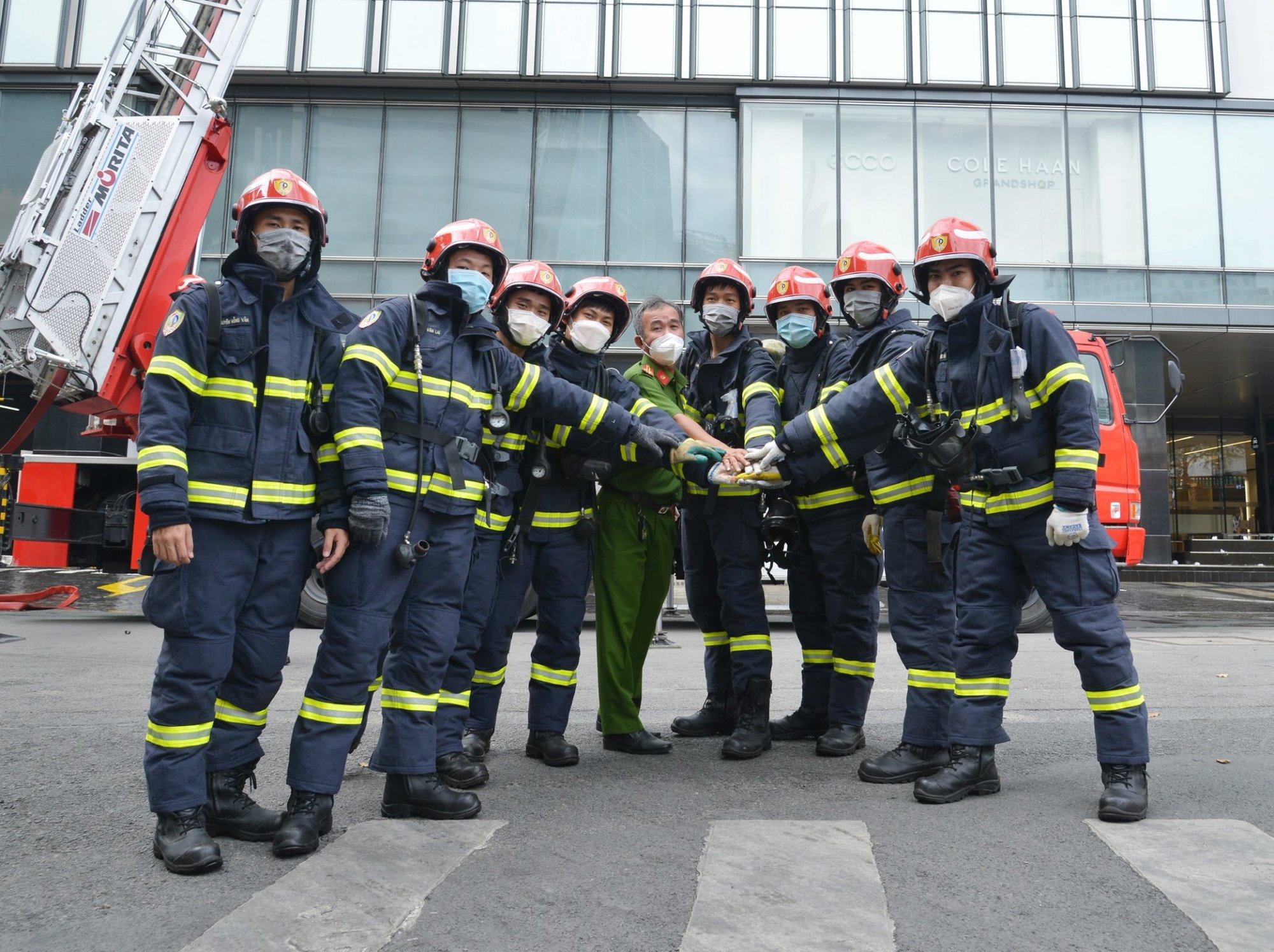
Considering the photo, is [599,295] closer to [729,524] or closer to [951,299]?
[729,524]

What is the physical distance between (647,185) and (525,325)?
15.3 meters

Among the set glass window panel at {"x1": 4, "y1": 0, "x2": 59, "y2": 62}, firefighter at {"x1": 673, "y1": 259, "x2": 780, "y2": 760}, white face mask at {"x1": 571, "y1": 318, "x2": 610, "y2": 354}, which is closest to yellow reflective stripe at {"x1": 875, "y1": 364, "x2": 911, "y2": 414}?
firefighter at {"x1": 673, "y1": 259, "x2": 780, "y2": 760}

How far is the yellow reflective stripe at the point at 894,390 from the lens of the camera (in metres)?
4.23

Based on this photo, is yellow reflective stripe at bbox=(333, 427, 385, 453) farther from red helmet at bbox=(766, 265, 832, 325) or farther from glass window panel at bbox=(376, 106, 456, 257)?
glass window panel at bbox=(376, 106, 456, 257)

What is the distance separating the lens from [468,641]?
13.1 ft

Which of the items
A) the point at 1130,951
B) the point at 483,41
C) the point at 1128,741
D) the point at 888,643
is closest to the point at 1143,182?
the point at 483,41

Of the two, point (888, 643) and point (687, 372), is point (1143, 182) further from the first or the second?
point (687, 372)

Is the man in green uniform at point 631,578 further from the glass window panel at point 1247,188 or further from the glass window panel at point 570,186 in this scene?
the glass window panel at point 1247,188

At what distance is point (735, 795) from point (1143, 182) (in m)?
19.2

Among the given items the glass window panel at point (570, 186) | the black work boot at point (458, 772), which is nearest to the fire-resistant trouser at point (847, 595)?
the black work boot at point (458, 772)

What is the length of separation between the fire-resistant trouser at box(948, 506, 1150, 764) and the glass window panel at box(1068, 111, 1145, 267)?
56.0 feet

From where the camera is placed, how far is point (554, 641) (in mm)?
4379

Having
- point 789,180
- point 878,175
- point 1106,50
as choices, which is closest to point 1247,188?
point 1106,50

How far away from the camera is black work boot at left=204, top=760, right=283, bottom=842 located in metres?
3.12
